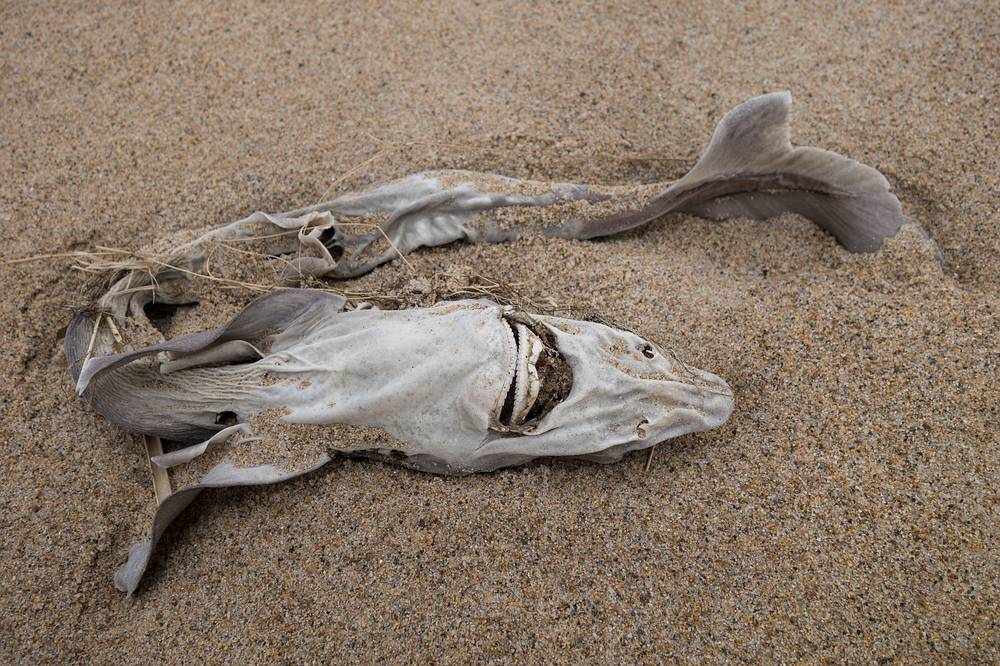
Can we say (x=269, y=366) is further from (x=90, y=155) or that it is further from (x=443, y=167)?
(x=90, y=155)

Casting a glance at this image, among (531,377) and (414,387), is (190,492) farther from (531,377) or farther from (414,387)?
(531,377)

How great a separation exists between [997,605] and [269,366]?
2.19 metres

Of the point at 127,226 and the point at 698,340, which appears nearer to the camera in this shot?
the point at 698,340

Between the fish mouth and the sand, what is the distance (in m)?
0.20

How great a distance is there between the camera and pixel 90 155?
105 inches

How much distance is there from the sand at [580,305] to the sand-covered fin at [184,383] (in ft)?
0.64

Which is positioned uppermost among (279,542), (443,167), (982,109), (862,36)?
(862,36)

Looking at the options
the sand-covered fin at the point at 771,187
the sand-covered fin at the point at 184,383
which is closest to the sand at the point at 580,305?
the sand-covered fin at the point at 771,187

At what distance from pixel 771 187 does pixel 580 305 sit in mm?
837

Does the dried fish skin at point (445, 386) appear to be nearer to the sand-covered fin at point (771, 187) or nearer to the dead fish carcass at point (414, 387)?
the dead fish carcass at point (414, 387)

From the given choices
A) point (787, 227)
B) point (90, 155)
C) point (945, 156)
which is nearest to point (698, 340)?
point (787, 227)

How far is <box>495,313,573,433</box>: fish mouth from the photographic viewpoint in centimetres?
195

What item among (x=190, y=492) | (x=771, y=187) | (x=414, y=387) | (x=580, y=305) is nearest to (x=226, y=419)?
(x=190, y=492)

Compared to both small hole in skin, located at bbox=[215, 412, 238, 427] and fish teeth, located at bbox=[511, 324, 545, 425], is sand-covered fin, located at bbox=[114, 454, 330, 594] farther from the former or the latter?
fish teeth, located at bbox=[511, 324, 545, 425]
